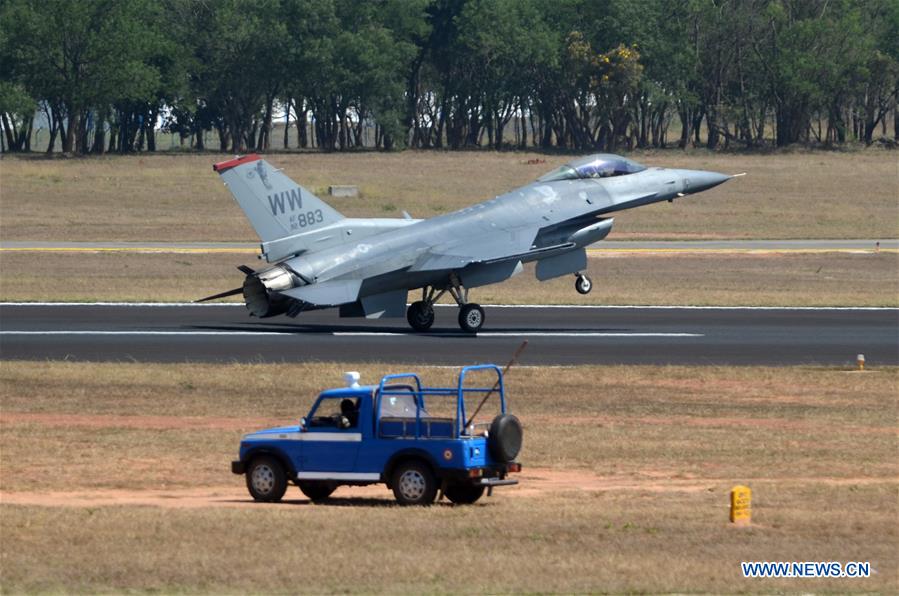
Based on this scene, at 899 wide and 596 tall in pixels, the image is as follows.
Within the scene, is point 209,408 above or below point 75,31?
below

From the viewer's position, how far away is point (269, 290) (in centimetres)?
3253

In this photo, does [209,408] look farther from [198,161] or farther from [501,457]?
[198,161]

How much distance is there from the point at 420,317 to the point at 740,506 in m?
21.8

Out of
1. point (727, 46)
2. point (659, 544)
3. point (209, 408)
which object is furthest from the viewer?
point (727, 46)

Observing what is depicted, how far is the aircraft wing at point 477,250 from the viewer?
1366 inches

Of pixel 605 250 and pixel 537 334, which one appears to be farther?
pixel 605 250

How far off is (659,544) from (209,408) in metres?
12.6

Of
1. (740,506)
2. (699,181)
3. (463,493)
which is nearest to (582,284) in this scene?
(699,181)

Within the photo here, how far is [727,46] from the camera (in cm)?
13262

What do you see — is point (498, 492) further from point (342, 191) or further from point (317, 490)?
point (342, 191)

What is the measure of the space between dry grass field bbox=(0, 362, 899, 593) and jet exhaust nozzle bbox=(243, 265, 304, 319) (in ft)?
11.6

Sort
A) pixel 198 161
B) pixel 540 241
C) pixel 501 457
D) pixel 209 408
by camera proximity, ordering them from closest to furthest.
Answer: pixel 501 457 < pixel 209 408 < pixel 540 241 < pixel 198 161

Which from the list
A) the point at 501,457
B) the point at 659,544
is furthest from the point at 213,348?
the point at 659,544

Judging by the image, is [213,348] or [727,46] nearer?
[213,348]
